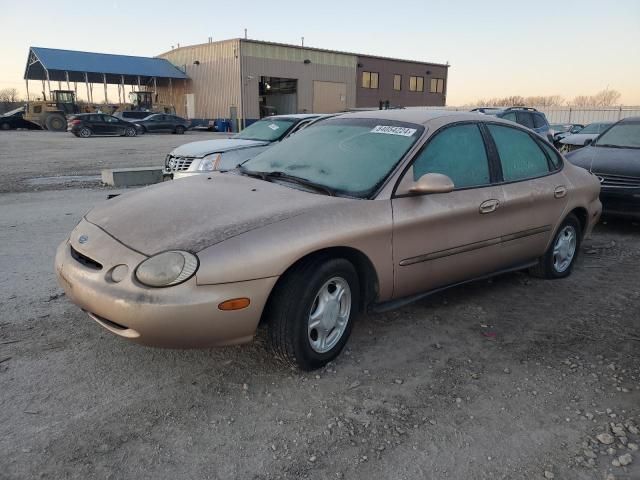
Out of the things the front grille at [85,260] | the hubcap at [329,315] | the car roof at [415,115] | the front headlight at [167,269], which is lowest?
the hubcap at [329,315]

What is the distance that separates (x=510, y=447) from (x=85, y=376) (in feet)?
7.76

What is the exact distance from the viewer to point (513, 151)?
14.2 ft

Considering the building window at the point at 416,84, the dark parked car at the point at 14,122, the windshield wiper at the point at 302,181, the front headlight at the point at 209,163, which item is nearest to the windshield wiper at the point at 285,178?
the windshield wiper at the point at 302,181

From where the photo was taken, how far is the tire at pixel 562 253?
477 centimetres

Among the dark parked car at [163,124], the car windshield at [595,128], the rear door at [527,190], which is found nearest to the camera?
the rear door at [527,190]

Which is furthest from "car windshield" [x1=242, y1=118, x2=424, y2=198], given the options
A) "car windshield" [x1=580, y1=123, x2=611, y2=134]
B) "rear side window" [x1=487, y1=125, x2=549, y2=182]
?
"car windshield" [x1=580, y1=123, x2=611, y2=134]

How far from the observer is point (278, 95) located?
45625mm

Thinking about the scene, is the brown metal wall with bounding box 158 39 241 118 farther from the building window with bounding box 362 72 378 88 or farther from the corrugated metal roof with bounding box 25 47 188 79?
the building window with bounding box 362 72 378 88

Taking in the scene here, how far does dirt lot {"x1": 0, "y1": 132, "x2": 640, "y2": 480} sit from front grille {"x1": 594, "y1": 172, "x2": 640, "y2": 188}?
299 centimetres

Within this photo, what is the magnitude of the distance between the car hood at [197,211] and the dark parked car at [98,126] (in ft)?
88.5

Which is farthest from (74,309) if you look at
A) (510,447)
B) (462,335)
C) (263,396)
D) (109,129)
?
(109,129)

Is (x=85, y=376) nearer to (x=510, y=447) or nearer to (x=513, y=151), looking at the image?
(x=510, y=447)

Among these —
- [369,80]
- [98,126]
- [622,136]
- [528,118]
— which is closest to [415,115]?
[622,136]

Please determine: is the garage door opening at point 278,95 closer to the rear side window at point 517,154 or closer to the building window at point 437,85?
the building window at point 437,85
